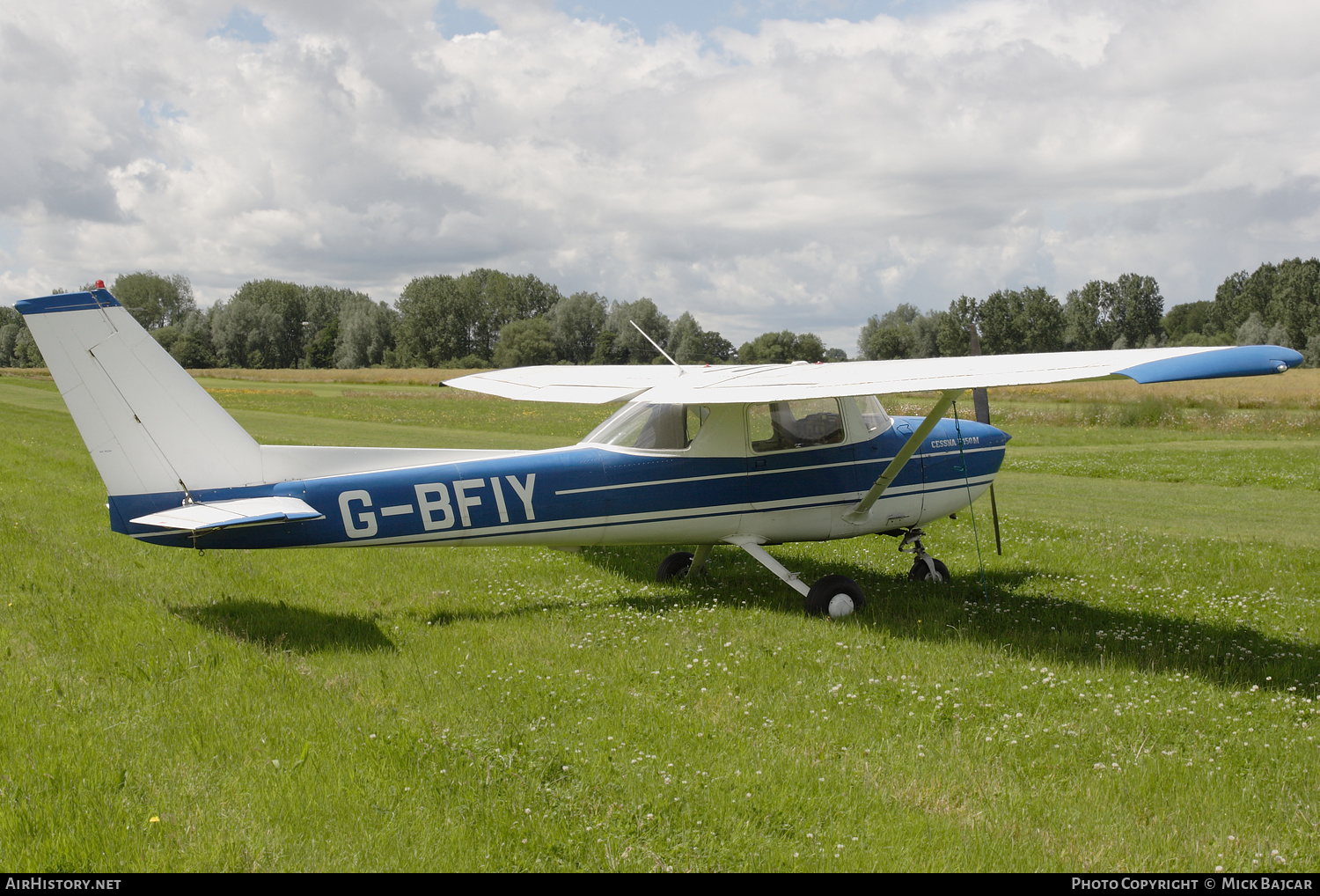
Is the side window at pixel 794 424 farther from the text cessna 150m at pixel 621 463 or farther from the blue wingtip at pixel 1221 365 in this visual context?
the blue wingtip at pixel 1221 365

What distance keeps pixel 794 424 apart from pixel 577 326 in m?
95.5

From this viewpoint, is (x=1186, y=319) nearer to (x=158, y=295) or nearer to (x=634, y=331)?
(x=634, y=331)

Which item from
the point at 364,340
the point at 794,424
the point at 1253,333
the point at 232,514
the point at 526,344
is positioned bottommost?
the point at 232,514

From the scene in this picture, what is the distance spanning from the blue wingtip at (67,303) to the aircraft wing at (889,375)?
13.7 feet

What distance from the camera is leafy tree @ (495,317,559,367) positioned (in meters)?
94.2

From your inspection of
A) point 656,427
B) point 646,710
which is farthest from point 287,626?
point 656,427

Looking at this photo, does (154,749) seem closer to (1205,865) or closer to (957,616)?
(1205,865)

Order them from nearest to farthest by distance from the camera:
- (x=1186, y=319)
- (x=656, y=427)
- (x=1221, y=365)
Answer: (x=1221, y=365), (x=656, y=427), (x=1186, y=319)

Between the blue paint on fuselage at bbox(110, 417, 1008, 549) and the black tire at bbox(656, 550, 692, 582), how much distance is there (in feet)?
4.24

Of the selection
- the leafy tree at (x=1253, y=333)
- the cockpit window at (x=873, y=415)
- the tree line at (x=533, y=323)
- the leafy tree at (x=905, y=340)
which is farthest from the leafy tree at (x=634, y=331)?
the cockpit window at (x=873, y=415)

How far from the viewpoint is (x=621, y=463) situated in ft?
25.7

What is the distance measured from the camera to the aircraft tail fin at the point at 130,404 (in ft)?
20.3

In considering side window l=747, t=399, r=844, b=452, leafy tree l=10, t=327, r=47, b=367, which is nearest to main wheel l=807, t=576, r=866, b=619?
side window l=747, t=399, r=844, b=452
